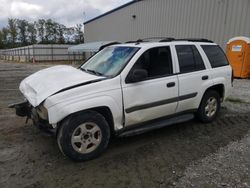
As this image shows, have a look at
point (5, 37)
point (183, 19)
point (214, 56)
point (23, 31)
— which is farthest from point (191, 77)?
point (5, 37)

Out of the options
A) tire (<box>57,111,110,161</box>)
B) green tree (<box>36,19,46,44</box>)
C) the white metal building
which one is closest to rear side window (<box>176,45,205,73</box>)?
tire (<box>57,111,110,161</box>)

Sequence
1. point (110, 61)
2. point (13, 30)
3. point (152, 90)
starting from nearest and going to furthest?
point (152, 90), point (110, 61), point (13, 30)

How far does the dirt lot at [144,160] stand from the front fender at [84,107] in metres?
0.66

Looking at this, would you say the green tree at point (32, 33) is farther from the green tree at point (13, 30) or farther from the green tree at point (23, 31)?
A: the green tree at point (13, 30)

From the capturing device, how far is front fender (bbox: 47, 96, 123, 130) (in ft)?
10.5

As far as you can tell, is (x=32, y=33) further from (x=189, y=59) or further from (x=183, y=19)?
(x=189, y=59)

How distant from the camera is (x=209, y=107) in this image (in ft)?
17.1

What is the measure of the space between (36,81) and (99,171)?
6.16ft

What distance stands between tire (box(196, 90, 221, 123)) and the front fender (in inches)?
82.7

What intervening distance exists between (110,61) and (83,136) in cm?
149

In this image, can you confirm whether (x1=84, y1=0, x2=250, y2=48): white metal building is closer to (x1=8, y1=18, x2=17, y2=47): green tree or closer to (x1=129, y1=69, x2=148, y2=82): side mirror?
(x1=129, y1=69, x2=148, y2=82): side mirror

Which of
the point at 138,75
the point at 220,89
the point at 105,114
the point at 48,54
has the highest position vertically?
the point at 48,54

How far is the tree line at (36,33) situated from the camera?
61.2 meters

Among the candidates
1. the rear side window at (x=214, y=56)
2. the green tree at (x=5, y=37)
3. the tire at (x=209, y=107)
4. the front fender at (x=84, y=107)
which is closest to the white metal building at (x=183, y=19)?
the rear side window at (x=214, y=56)
